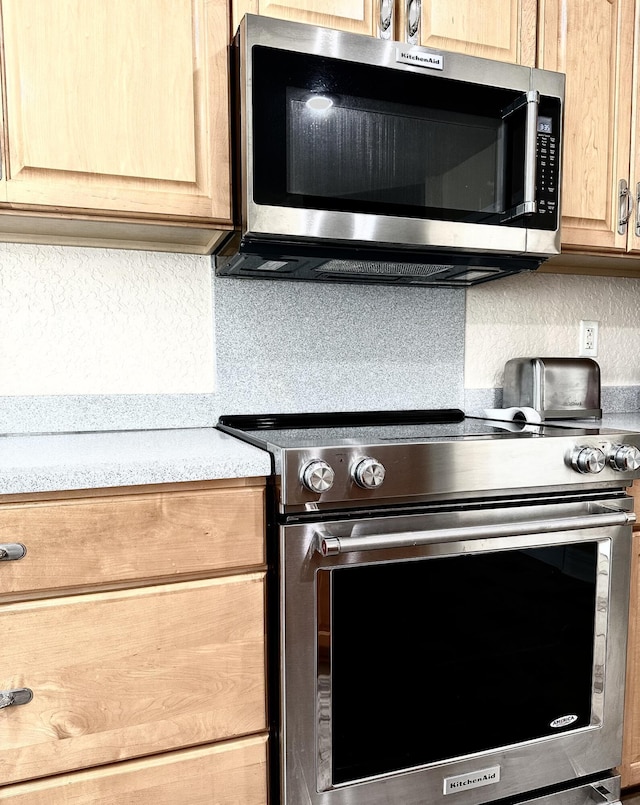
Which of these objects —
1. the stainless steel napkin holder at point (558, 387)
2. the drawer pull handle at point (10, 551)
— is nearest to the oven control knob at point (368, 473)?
the drawer pull handle at point (10, 551)

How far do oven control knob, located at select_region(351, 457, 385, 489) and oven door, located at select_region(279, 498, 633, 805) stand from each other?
82mm

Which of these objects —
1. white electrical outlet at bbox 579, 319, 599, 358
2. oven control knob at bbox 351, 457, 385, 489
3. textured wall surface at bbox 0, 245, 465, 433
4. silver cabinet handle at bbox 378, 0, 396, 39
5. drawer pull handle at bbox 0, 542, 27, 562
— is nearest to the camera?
drawer pull handle at bbox 0, 542, 27, 562

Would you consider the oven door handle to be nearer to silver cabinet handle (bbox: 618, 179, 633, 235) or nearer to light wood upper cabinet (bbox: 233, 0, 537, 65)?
silver cabinet handle (bbox: 618, 179, 633, 235)

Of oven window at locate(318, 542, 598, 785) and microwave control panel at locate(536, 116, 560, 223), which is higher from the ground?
microwave control panel at locate(536, 116, 560, 223)

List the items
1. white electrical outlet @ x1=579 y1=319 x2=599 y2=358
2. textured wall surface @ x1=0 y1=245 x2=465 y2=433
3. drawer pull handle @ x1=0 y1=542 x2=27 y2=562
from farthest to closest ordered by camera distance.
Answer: white electrical outlet @ x1=579 y1=319 x2=599 y2=358
textured wall surface @ x1=0 y1=245 x2=465 y2=433
drawer pull handle @ x1=0 y1=542 x2=27 y2=562

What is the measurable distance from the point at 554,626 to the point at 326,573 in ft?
1.78

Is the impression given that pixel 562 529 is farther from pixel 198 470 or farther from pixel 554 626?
pixel 198 470

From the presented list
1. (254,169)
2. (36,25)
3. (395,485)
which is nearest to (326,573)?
(395,485)

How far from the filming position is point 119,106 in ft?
3.72

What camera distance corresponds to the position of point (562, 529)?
116cm

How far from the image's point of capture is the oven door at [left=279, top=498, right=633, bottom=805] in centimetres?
104

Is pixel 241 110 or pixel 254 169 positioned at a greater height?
pixel 241 110

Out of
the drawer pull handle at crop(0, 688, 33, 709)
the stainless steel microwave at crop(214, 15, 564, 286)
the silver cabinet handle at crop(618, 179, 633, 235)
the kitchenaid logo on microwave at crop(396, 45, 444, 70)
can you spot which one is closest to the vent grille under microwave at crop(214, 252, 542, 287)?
the stainless steel microwave at crop(214, 15, 564, 286)

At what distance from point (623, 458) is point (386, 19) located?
1.06 meters
